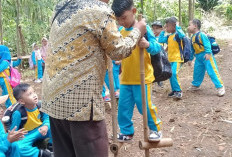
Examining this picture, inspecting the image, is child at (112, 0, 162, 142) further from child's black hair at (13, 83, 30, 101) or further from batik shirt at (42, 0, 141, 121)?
child's black hair at (13, 83, 30, 101)

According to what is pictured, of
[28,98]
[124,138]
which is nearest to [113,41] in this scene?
[28,98]

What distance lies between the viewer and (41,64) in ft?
30.7

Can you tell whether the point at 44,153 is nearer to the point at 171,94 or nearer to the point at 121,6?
the point at 121,6

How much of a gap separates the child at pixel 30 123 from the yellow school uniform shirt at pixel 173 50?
3.36m

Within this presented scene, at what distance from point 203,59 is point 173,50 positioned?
2.28ft

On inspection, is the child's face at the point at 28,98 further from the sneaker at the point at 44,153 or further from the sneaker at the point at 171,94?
the sneaker at the point at 171,94

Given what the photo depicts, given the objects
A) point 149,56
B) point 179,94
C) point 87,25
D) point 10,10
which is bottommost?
point 179,94

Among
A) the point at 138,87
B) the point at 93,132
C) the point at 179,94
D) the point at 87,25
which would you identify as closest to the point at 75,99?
the point at 93,132

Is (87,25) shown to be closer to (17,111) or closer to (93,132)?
(93,132)

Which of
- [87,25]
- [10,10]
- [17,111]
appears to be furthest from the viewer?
[10,10]

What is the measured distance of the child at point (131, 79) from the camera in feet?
8.89

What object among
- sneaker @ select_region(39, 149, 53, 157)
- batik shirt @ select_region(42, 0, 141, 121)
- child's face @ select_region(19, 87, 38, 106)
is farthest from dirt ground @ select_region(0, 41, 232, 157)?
batik shirt @ select_region(42, 0, 141, 121)

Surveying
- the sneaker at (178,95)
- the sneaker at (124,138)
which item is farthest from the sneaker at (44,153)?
the sneaker at (178,95)

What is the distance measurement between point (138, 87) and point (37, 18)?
42.2 ft
